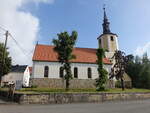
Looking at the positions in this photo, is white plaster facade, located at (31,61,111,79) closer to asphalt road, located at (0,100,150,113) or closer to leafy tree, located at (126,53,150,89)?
leafy tree, located at (126,53,150,89)

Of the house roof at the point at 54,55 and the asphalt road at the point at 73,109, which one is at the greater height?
the house roof at the point at 54,55

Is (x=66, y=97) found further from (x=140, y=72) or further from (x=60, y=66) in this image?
(x=140, y=72)

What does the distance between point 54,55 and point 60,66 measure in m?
3.57

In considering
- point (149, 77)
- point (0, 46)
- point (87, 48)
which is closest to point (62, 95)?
point (0, 46)

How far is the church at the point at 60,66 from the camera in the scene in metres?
33.1

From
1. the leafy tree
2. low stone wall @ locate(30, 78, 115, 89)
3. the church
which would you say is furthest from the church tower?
low stone wall @ locate(30, 78, 115, 89)

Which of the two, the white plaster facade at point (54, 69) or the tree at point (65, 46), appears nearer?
the tree at point (65, 46)

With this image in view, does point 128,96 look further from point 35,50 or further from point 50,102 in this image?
point 35,50

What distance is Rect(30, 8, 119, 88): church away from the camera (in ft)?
108

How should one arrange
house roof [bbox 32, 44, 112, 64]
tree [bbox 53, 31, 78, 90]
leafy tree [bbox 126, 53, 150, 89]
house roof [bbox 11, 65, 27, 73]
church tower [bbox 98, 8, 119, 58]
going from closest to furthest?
tree [bbox 53, 31, 78, 90] → house roof [bbox 32, 44, 112, 64] → church tower [bbox 98, 8, 119, 58] → leafy tree [bbox 126, 53, 150, 89] → house roof [bbox 11, 65, 27, 73]

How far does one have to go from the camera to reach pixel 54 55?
1436 inches

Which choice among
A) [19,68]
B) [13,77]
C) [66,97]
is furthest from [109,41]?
[13,77]

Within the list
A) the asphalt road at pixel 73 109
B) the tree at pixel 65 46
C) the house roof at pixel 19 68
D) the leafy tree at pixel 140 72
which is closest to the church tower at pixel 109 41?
the leafy tree at pixel 140 72

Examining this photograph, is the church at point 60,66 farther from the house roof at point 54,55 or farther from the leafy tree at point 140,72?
the leafy tree at point 140,72
